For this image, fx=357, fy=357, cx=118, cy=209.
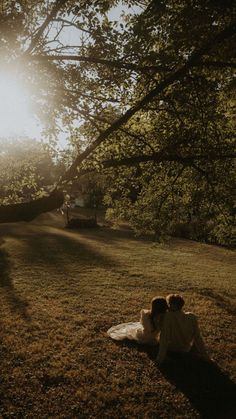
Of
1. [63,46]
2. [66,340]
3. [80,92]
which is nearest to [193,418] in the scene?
[66,340]

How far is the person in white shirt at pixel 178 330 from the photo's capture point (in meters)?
9.28

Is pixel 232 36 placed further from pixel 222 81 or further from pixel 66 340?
pixel 66 340

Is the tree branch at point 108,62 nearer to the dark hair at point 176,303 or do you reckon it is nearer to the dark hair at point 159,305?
the dark hair at point 176,303

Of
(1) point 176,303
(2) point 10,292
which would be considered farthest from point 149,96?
(2) point 10,292

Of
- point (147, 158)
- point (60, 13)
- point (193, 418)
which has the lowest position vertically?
point (193, 418)

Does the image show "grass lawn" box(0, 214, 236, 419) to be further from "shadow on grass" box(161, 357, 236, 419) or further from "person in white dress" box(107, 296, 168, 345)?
"person in white dress" box(107, 296, 168, 345)

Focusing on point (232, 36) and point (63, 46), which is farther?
point (63, 46)

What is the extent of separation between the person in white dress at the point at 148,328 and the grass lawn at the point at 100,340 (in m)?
0.27

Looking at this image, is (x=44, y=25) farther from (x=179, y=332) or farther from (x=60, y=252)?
A: (x=60, y=252)

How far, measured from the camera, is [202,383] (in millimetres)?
8469

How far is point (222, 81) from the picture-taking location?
865 cm

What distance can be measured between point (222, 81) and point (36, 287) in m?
11.7

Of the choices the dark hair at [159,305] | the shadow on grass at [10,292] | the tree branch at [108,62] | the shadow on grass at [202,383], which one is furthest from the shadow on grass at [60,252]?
the tree branch at [108,62]

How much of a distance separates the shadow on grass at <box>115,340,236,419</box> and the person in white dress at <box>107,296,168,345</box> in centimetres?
30
